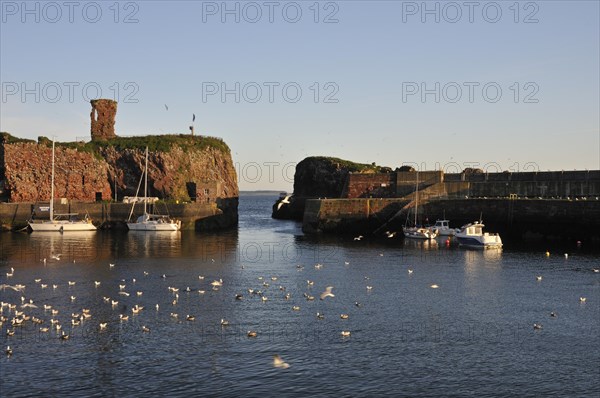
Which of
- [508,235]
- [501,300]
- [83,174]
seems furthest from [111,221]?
[501,300]

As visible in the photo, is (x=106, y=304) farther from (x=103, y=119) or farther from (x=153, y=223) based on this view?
(x=103, y=119)

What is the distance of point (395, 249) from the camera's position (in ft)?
211

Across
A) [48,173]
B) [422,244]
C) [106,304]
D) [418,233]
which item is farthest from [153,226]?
[106,304]

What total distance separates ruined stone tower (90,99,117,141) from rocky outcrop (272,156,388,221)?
39499 millimetres

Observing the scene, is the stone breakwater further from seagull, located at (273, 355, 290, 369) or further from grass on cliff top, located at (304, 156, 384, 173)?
seagull, located at (273, 355, 290, 369)

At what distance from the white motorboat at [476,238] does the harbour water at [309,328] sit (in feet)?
29.6

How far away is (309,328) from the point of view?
3019 centimetres

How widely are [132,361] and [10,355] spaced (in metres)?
4.65

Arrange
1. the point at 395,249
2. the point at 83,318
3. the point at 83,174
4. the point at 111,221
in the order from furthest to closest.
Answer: the point at 83,174
the point at 111,221
the point at 395,249
the point at 83,318

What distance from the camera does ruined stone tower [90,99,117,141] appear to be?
4523 inches

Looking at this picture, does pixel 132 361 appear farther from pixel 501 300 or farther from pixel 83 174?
pixel 83 174

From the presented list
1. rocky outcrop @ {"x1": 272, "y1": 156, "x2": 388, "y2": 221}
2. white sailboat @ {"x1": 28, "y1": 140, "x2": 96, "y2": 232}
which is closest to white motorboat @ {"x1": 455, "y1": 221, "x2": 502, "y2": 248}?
white sailboat @ {"x1": 28, "y1": 140, "x2": 96, "y2": 232}

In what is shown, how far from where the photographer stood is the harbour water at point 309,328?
75.0 ft

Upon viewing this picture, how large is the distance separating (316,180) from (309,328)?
10355cm
